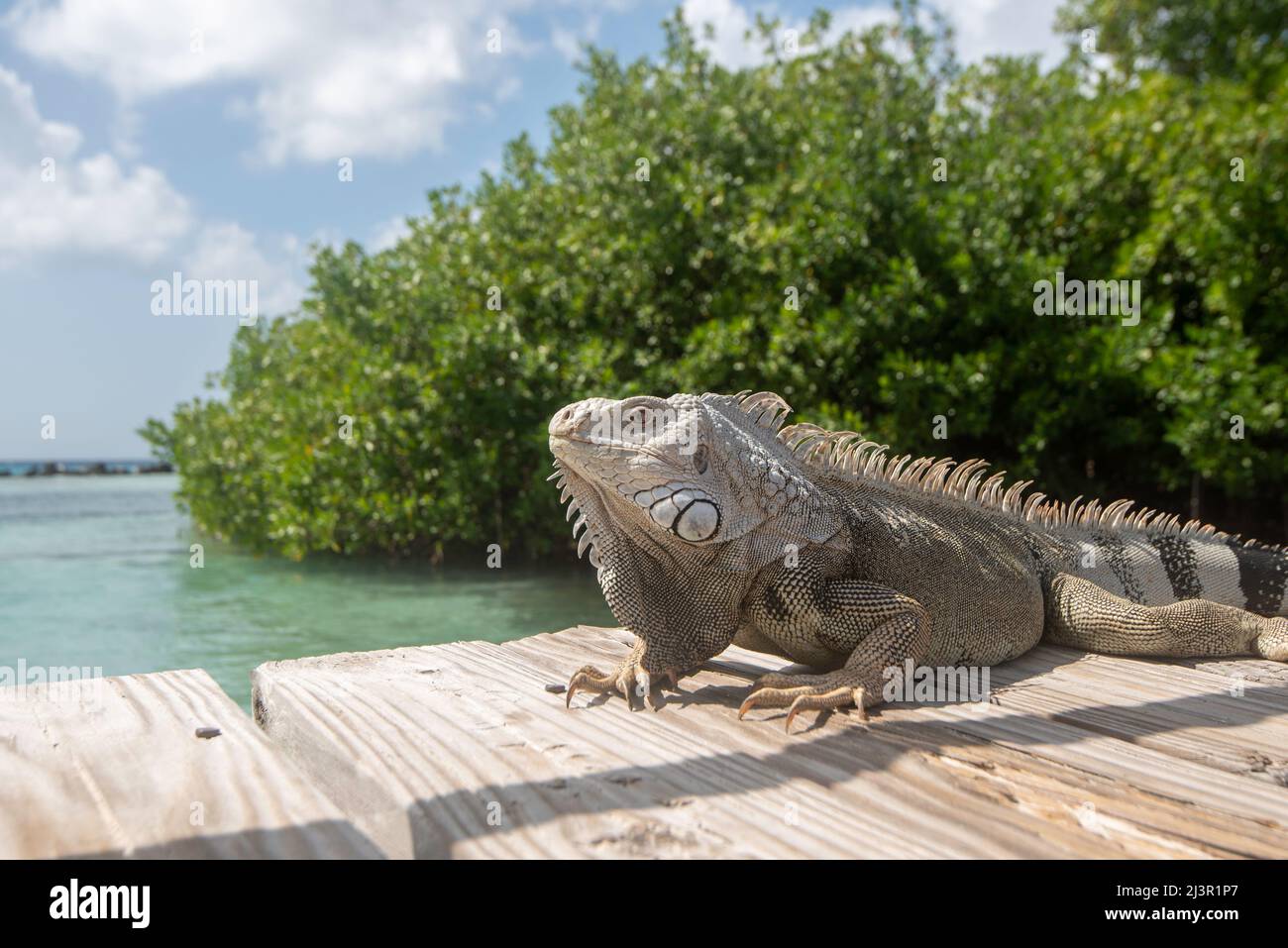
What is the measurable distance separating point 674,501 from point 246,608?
10162mm

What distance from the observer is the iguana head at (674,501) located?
7.66ft

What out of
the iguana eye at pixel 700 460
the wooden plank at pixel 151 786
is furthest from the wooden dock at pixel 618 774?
the iguana eye at pixel 700 460

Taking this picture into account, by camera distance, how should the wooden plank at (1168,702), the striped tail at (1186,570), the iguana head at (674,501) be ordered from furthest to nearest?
the striped tail at (1186,570)
the iguana head at (674,501)
the wooden plank at (1168,702)

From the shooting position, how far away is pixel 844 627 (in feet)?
8.27

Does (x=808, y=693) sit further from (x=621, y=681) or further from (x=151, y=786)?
(x=151, y=786)

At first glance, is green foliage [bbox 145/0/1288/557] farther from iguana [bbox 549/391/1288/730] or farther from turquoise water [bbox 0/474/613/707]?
iguana [bbox 549/391/1288/730]

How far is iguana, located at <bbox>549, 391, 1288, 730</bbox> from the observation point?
235cm

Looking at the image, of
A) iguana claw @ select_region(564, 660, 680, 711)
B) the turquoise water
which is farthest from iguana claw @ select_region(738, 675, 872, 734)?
the turquoise water

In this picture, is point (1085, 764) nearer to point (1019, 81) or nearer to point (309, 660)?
point (309, 660)

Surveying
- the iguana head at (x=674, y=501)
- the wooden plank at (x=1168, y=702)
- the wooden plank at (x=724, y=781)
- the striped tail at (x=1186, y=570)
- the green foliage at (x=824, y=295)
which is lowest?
the wooden plank at (x=1168, y=702)

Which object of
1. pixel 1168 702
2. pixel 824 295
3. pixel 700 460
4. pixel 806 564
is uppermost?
pixel 824 295

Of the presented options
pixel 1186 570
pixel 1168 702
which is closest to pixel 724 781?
pixel 1168 702

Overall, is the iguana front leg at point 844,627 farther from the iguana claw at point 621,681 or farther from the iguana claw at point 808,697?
the iguana claw at point 621,681

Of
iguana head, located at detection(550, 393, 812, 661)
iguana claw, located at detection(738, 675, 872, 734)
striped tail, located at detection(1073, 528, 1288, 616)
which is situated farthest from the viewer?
striped tail, located at detection(1073, 528, 1288, 616)
